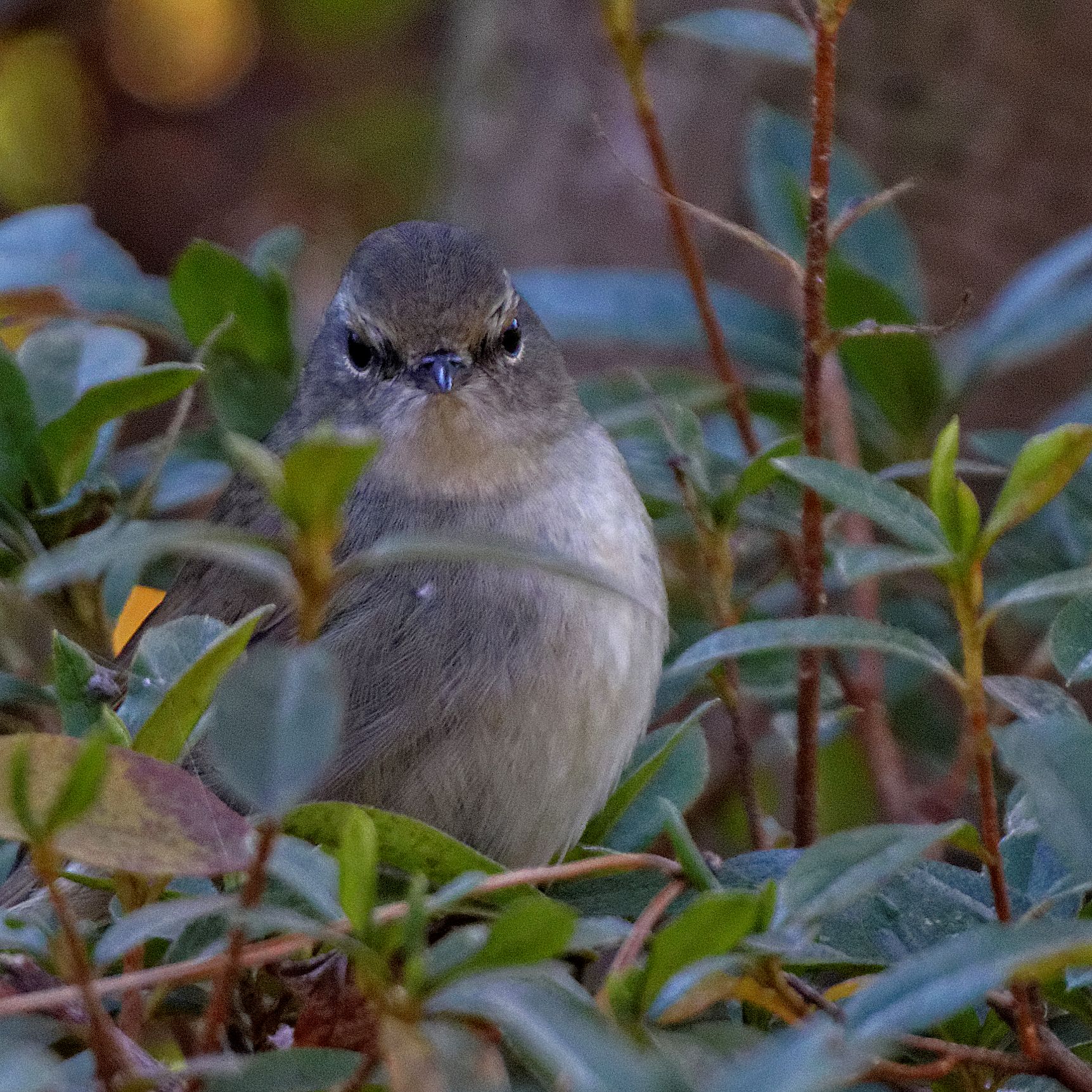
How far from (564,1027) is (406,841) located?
2.05 ft

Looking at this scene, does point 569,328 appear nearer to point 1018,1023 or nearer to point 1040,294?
point 1040,294

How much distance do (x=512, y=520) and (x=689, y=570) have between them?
0.64 meters

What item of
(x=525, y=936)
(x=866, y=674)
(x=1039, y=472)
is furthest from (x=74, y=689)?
(x=866, y=674)

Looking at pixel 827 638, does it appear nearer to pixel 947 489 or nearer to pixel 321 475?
pixel 947 489

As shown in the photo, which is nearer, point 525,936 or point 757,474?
point 525,936

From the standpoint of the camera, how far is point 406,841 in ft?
→ 6.13

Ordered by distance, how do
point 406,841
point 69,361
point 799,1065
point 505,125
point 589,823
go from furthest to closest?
point 505,125 < point 69,361 < point 589,823 < point 406,841 < point 799,1065

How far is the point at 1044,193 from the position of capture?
486 centimetres

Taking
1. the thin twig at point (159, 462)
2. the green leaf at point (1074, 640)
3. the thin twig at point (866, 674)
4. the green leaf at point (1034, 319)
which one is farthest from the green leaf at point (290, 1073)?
the green leaf at point (1034, 319)

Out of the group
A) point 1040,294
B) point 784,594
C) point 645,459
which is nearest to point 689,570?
point 784,594

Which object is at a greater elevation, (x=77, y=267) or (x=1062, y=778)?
(x=77, y=267)

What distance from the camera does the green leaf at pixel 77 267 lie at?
125 inches

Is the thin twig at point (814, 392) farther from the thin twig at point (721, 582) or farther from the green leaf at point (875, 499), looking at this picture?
the green leaf at point (875, 499)

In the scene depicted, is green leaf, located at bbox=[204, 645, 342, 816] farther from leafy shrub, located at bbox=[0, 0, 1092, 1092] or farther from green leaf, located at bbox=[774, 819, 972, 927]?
green leaf, located at bbox=[774, 819, 972, 927]
